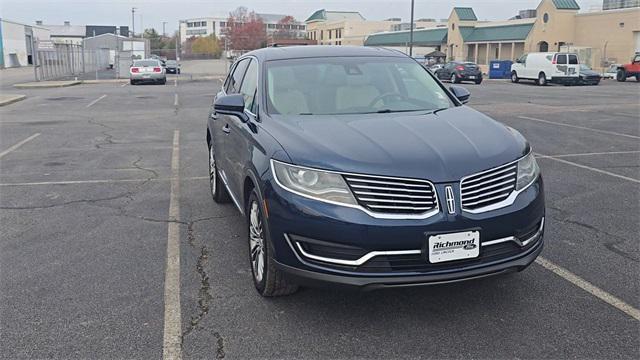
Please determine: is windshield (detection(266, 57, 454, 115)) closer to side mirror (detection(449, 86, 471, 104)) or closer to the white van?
side mirror (detection(449, 86, 471, 104))

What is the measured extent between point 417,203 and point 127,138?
9926 millimetres

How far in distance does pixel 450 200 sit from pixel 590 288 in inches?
61.4

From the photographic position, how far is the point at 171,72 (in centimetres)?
5294

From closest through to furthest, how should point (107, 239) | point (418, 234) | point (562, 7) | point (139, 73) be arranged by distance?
point (418, 234)
point (107, 239)
point (139, 73)
point (562, 7)

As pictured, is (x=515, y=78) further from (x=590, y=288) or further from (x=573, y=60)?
(x=590, y=288)

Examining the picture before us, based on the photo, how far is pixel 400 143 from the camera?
381 cm

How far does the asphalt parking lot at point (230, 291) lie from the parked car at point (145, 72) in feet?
85.9

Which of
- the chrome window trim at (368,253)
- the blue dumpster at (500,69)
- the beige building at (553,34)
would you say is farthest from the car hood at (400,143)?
the beige building at (553,34)

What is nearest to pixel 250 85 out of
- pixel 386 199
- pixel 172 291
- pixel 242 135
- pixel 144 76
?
pixel 242 135

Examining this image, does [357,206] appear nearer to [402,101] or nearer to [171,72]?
[402,101]

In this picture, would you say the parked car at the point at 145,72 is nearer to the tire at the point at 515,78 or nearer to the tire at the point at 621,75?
the tire at the point at 515,78

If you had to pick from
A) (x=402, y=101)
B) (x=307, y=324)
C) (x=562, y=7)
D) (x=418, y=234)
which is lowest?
(x=307, y=324)

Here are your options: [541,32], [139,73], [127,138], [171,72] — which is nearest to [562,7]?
[541,32]

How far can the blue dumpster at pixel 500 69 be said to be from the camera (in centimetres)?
4509
